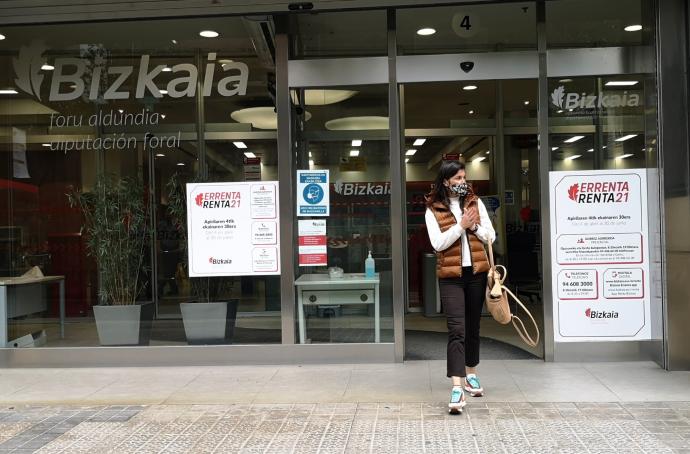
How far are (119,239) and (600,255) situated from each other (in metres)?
5.21

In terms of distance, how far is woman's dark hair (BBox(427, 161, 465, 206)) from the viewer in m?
4.94

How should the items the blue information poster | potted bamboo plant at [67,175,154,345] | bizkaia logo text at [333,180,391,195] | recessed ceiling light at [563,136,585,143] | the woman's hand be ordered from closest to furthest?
the woman's hand < recessed ceiling light at [563,136,585,143] < bizkaia logo text at [333,180,391,195] < the blue information poster < potted bamboo plant at [67,175,154,345]

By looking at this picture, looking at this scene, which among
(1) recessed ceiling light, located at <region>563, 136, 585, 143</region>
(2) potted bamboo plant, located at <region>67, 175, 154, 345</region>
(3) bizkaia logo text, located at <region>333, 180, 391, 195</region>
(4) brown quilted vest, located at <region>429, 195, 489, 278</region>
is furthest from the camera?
(2) potted bamboo plant, located at <region>67, 175, 154, 345</region>

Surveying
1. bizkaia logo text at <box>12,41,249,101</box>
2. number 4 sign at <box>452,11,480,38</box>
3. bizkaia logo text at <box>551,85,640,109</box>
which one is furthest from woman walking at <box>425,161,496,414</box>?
bizkaia logo text at <box>12,41,249,101</box>

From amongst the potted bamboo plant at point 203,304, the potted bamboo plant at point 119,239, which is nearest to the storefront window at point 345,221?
the potted bamboo plant at point 203,304

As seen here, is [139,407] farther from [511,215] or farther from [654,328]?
[511,215]

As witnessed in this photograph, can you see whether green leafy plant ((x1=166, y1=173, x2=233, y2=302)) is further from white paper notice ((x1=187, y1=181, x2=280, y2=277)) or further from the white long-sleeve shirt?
the white long-sleeve shirt

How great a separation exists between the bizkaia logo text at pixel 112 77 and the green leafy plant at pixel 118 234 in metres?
0.99

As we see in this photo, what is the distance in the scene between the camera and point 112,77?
719cm

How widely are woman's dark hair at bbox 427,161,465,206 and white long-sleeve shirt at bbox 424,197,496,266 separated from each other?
0.21 ft

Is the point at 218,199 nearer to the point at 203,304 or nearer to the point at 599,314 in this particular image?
the point at 203,304

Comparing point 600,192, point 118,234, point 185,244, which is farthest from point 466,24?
point 118,234

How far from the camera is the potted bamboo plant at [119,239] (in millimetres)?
7305

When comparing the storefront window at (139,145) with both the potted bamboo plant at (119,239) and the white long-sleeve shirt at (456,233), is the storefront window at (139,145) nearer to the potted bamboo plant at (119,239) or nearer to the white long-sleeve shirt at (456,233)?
the potted bamboo plant at (119,239)
